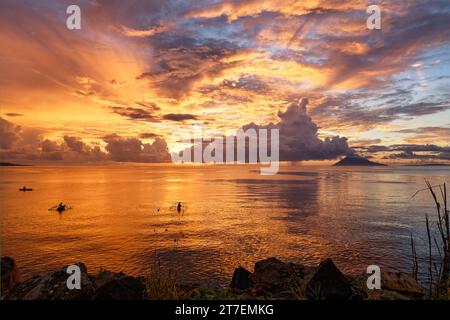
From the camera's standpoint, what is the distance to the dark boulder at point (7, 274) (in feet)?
54.5

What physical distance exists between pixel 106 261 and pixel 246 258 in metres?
15.2

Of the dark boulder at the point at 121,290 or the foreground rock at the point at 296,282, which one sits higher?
the dark boulder at the point at 121,290

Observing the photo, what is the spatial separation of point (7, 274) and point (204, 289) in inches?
483

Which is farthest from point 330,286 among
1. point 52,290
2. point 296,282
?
point 52,290

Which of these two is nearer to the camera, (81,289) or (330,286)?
(81,289)

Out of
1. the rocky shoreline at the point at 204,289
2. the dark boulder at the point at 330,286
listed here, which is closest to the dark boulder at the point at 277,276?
the rocky shoreline at the point at 204,289

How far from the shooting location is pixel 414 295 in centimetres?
1504

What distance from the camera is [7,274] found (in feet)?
55.9

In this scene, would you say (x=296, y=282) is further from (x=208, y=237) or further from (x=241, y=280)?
(x=208, y=237)

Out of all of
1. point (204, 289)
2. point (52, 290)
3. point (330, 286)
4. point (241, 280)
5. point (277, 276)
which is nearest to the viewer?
point (204, 289)

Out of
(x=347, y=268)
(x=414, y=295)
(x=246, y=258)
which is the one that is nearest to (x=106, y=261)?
(x=246, y=258)

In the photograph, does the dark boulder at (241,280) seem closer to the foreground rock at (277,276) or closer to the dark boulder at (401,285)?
the foreground rock at (277,276)

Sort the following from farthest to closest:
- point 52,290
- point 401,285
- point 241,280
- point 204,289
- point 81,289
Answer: point 241,280 → point 401,285 → point 81,289 → point 52,290 → point 204,289
